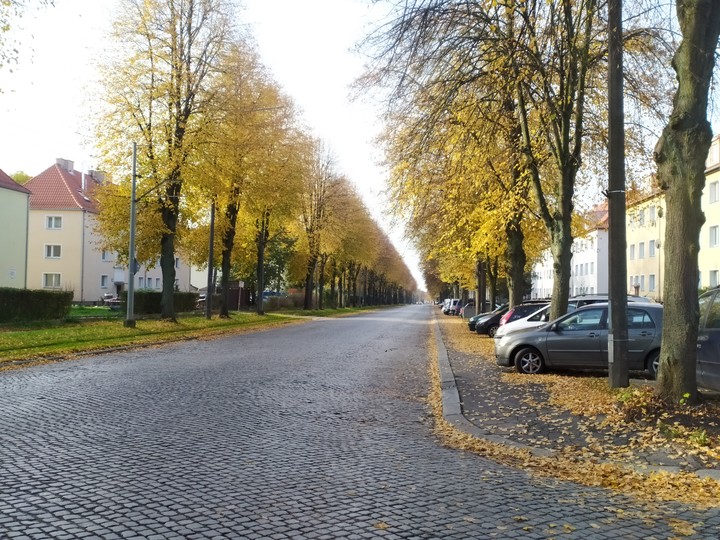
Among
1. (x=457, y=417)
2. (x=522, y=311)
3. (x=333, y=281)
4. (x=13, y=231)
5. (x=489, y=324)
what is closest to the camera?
(x=457, y=417)

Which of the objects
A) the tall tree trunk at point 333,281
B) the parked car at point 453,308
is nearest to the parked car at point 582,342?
the tall tree trunk at point 333,281

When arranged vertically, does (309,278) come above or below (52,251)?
below

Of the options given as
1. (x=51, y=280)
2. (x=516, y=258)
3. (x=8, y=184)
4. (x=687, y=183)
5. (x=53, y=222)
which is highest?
(x=8, y=184)

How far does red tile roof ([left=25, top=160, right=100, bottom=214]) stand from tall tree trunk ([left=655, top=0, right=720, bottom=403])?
185 ft

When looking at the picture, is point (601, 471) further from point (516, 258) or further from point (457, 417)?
point (516, 258)

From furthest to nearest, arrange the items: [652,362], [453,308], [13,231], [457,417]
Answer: [453,308] → [13,231] → [652,362] → [457,417]

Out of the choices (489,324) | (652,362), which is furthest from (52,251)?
(652,362)

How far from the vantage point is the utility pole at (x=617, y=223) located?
10.7m

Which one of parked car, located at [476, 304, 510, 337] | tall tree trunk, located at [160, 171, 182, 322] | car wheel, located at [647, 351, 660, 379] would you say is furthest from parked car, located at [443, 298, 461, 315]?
car wheel, located at [647, 351, 660, 379]

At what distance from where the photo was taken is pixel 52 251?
6078 centimetres

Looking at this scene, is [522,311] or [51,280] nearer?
[522,311]

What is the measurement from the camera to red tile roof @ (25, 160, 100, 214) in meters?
60.8

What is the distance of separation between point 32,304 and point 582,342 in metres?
22.7

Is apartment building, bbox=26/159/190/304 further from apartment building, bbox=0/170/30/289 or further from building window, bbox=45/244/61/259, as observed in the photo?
apartment building, bbox=0/170/30/289
